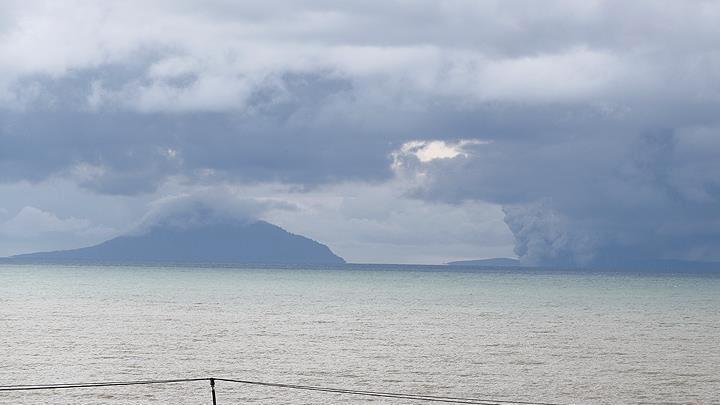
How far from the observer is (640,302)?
137 m

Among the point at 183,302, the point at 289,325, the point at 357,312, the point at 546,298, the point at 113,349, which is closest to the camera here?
the point at 113,349

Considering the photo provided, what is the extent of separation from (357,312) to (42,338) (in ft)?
135

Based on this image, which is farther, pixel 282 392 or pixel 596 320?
pixel 596 320

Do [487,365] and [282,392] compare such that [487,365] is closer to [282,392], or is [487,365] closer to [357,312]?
[282,392]

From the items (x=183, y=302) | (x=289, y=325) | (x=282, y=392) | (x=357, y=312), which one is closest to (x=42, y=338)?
(x=289, y=325)

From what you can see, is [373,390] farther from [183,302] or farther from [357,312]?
[183,302]

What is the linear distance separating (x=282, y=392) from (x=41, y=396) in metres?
10.3

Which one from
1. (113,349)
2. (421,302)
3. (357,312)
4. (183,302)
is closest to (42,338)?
(113,349)

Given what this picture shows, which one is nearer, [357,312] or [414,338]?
[414,338]

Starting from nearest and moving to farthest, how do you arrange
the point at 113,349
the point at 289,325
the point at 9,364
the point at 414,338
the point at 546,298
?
the point at 9,364
the point at 113,349
the point at 414,338
the point at 289,325
the point at 546,298

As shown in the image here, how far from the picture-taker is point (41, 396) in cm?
4256

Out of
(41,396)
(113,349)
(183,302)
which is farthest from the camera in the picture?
(183,302)

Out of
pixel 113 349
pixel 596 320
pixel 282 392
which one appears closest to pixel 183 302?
pixel 596 320

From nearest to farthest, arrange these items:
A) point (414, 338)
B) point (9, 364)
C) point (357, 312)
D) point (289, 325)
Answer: point (9, 364), point (414, 338), point (289, 325), point (357, 312)
